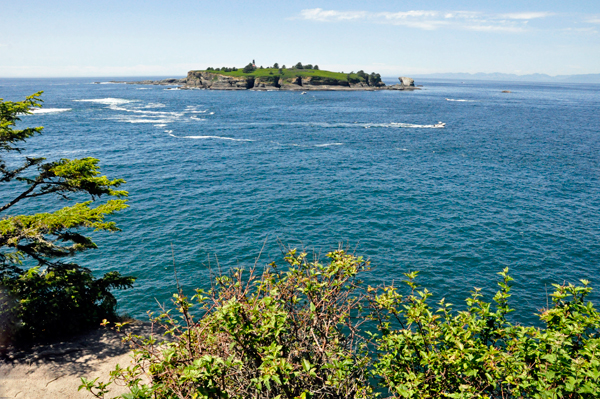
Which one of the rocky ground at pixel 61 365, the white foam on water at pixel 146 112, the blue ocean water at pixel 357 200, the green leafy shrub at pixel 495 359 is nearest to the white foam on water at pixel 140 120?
the blue ocean water at pixel 357 200

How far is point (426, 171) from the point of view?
62469mm

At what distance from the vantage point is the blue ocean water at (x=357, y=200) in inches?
1305


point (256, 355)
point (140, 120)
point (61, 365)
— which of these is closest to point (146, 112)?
point (140, 120)

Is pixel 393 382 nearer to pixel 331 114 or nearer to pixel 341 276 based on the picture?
pixel 341 276

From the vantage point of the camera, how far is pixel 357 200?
4903 centimetres

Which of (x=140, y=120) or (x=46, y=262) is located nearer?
(x=46, y=262)

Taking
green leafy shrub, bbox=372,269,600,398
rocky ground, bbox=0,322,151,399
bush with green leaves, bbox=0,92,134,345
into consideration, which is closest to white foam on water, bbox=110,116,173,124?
bush with green leaves, bbox=0,92,134,345

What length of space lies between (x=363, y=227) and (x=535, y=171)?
41.0m

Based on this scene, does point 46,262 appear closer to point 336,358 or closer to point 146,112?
point 336,358

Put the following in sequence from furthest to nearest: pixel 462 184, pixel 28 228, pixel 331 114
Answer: pixel 331 114 → pixel 462 184 → pixel 28 228

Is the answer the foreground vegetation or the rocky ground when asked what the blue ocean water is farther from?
the rocky ground

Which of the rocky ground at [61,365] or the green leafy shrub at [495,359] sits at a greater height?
the green leafy shrub at [495,359]

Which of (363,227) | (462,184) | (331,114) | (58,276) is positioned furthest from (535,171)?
(331,114)

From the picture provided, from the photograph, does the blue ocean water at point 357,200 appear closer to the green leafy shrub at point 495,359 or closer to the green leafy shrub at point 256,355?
the green leafy shrub at point 256,355
